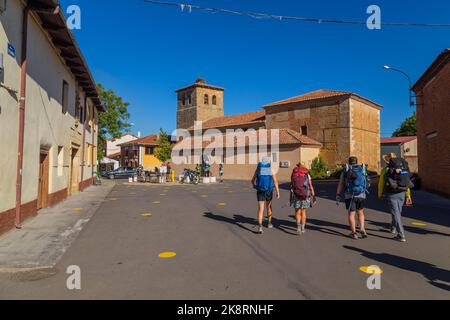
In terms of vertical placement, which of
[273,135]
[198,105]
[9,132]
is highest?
[198,105]

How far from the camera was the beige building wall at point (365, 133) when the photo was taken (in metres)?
34.0

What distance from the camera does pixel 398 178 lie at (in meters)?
6.53

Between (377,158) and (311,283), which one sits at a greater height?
(377,158)

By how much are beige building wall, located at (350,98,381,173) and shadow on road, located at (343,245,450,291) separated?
1174 inches

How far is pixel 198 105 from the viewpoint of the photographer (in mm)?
57844

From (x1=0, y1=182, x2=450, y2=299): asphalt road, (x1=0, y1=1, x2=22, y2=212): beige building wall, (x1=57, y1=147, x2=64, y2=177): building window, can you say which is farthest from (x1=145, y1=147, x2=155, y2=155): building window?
(x1=0, y1=1, x2=22, y2=212): beige building wall

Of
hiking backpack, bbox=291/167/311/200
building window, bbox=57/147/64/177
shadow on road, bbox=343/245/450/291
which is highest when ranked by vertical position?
building window, bbox=57/147/64/177

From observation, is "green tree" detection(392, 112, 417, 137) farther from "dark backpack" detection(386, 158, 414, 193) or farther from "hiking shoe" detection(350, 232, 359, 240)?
"hiking shoe" detection(350, 232, 359, 240)

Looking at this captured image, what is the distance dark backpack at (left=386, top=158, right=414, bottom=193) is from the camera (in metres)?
6.52

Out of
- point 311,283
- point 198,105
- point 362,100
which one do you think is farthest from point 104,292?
point 198,105

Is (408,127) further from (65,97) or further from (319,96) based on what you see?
(65,97)

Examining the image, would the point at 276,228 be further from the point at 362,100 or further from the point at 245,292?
the point at 362,100

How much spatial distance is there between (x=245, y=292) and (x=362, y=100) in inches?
1412

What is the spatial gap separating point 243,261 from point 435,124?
48.2 ft
